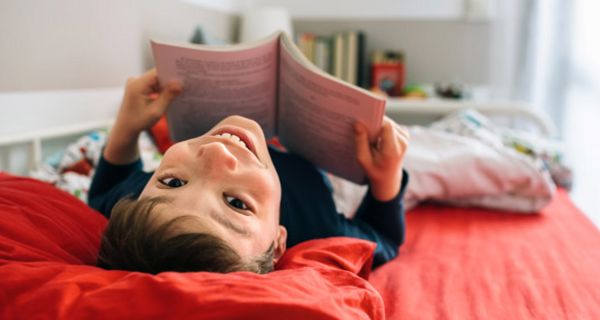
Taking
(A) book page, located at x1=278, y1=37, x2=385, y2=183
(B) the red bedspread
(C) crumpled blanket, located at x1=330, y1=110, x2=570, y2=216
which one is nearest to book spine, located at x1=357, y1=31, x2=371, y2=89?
(C) crumpled blanket, located at x1=330, y1=110, x2=570, y2=216

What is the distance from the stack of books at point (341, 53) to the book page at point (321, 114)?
1.66 metres

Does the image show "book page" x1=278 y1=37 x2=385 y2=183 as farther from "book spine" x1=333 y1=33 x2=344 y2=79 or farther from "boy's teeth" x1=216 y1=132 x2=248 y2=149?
"book spine" x1=333 y1=33 x2=344 y2=79

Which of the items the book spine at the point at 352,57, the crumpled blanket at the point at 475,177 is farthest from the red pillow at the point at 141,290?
the book spine at the point at 352,57

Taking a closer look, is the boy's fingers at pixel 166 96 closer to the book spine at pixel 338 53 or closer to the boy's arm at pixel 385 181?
the boy's arm at pixel 385 181

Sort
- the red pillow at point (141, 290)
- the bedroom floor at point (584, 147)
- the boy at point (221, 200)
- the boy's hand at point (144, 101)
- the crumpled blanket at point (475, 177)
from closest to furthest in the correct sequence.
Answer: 1. the red pillow at point (141, 290)
2. the boy at point (221, 200)
3. the boy's hand at point (144, 101)
4. the crumpled blanket at point (475, 177)
5. the bedroom floor at point (584, 147)

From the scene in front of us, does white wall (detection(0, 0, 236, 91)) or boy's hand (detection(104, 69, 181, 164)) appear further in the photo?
white wall (detection(0, 0, 236, 91))

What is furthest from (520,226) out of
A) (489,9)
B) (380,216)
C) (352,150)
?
(489,9)

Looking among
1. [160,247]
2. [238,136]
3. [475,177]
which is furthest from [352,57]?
[160,247]

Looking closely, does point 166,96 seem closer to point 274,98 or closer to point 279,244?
point 274,98

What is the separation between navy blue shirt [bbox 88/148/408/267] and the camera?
0.98 meters

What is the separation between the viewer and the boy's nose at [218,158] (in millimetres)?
688

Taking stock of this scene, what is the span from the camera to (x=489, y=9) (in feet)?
8.87

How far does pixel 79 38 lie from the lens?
1.53 m

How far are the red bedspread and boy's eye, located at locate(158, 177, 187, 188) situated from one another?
1.19ft
